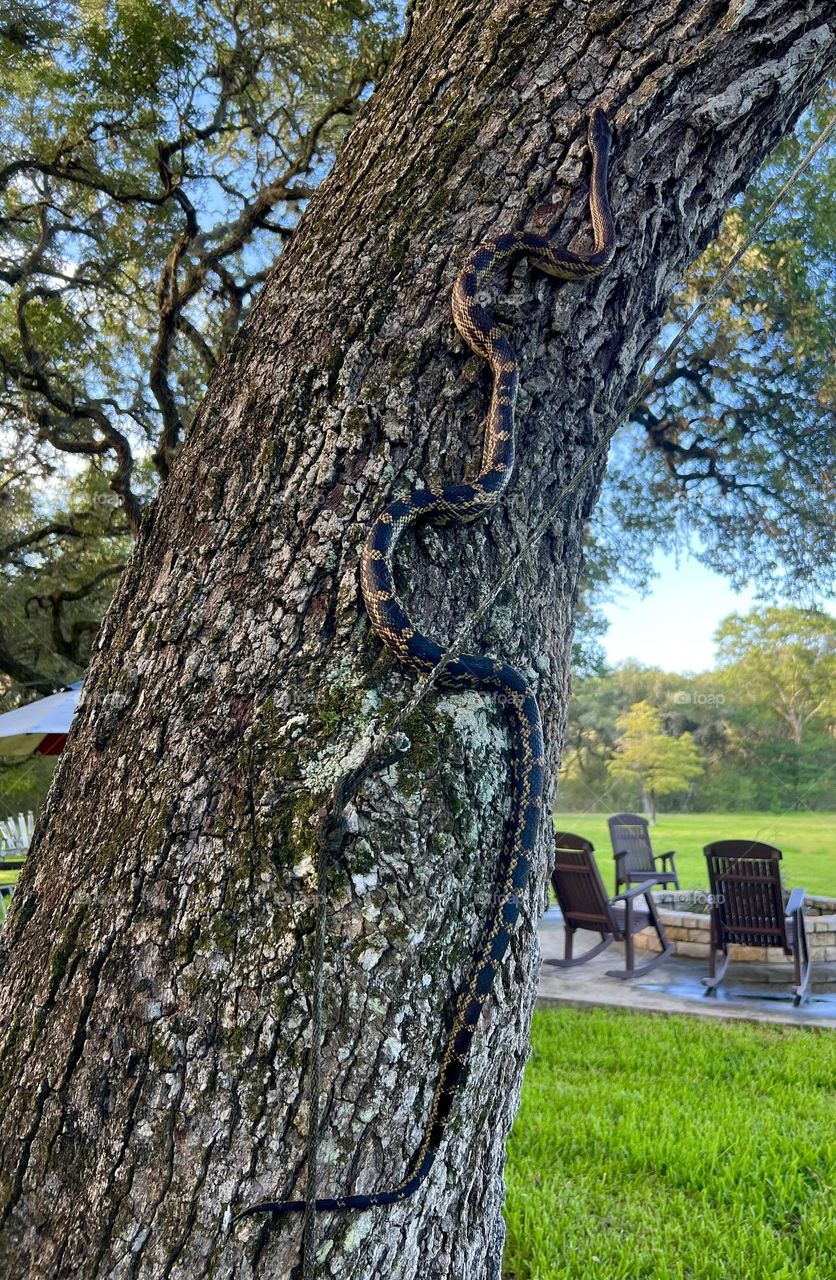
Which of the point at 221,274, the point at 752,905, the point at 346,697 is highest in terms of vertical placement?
the point at 221,274

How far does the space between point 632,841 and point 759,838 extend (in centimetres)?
189

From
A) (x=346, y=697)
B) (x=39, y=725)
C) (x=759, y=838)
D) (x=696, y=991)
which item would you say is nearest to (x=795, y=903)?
(x=696, y=991)

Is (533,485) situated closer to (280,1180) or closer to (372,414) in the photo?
(372,414)

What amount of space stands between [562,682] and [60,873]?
0.90m

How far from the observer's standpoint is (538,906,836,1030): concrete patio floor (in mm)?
Result: 5477

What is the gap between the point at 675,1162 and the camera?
3189 mm

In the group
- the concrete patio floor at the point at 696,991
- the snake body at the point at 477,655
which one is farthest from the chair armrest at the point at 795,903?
the snake body at the point at 477,655

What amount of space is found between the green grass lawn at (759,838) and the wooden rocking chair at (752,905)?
4.40 ft

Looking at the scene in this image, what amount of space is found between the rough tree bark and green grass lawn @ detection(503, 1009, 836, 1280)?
1.60 metres

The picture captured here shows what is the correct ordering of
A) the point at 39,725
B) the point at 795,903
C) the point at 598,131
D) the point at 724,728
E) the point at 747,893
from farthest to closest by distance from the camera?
the point at 724,728 < the point at 39,725 < the point at 795,903 < the point at 747,893 < the point at 598,131

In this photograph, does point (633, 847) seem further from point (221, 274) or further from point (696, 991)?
point (221, 274)

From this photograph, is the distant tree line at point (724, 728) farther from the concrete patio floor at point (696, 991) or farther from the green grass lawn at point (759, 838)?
the concrete patio floor at point (696, 991)

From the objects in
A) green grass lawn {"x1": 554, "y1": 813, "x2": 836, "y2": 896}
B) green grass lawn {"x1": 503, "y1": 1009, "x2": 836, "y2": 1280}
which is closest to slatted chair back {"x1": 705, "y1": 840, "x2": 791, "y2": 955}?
green grass lawn {"x1": 503, "y1": 1009, "x2": 836, "y2": 1280}

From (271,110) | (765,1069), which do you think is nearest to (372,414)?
(765,1069)
